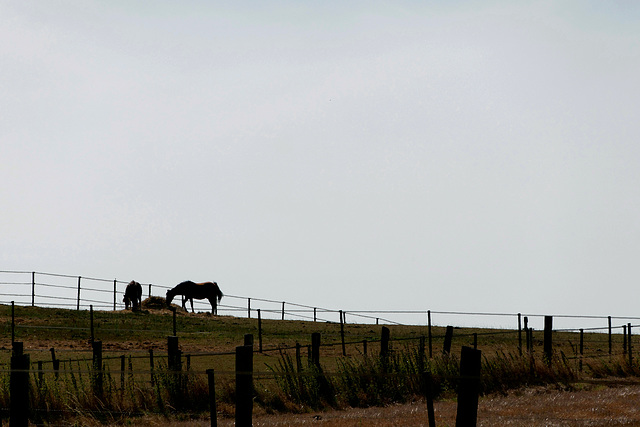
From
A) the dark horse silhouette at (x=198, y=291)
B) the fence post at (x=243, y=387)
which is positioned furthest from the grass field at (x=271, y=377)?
the dark horse silhouette at (x=198, y=291)

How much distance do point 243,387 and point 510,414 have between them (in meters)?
6.95

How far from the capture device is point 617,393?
17.9 meters

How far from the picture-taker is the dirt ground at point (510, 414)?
1381 centimetres

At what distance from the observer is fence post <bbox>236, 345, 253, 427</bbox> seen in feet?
31.3

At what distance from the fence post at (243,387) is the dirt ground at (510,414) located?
429 centimetres

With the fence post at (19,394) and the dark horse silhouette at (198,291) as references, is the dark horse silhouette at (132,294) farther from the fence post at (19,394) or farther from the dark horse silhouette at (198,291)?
the fence post at (19,394)

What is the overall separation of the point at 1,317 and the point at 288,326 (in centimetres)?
1307

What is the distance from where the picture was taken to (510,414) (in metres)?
14.8

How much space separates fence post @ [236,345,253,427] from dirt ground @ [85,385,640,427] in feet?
14.1

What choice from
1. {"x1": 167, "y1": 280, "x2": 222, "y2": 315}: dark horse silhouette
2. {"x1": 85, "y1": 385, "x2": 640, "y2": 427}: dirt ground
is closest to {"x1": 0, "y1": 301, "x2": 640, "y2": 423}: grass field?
{"x1": 85, "y1": 385, "x2": 640, "y2": 427}: dirt ground

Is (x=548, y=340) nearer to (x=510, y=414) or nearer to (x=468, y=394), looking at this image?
(x=510, y=414)

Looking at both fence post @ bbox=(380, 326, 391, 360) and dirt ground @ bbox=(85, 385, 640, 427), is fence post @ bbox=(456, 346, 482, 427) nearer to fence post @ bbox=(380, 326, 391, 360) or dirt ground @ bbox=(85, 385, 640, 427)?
dirt ground @ bbox=(85, 385, 640, 427)

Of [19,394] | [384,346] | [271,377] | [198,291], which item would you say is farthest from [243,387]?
[198,291]

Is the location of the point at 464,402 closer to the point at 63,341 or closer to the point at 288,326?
the point at 63,341
